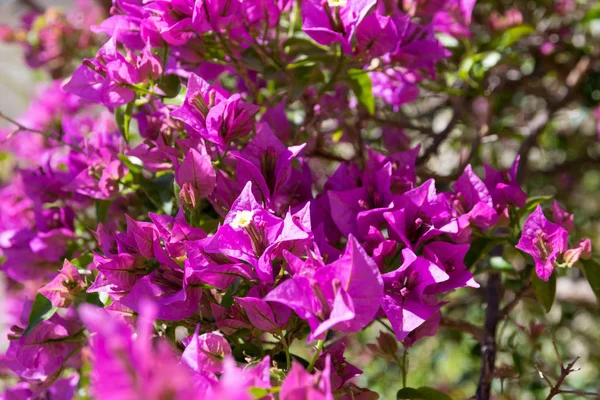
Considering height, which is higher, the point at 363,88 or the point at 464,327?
the point at 363,88

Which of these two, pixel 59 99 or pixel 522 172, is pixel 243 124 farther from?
pixel 59 99

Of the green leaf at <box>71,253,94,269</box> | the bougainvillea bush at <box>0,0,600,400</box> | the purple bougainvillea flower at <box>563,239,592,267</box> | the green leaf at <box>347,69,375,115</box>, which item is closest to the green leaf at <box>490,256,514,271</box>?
the bougainvillea bush at <box>0,0,600,400</box>

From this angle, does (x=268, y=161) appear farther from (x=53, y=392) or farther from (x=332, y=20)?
(x=53, y=392)

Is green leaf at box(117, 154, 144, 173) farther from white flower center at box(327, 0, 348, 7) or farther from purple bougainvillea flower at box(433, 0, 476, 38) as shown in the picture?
purple bougainvillea flower at box(433, 0, 476, 38)

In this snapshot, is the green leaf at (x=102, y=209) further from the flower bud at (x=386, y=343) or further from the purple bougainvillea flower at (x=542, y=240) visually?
the purple bougainvillea flower at (x=542, y=240)

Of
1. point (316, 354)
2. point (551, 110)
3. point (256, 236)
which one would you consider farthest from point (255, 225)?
point (551, 110)

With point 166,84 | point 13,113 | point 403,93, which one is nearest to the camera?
point 166,84

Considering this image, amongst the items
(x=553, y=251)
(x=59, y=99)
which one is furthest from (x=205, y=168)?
(x=59, y=99)
